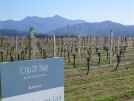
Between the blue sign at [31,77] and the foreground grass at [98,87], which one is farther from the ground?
the blue sign at [31,77]

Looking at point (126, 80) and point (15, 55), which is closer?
point (126, 80)

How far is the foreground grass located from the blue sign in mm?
6091

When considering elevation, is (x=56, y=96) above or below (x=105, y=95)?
above

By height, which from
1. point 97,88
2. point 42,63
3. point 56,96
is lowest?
point 97,88

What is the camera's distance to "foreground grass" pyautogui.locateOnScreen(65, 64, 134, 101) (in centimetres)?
1479

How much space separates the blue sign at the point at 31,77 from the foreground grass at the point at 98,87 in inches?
240

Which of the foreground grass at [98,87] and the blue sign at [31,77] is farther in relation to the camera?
the foreground grass at [98,87]

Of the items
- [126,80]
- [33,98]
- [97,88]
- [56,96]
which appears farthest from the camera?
[126,80]

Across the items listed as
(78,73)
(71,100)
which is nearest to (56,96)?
(71,100)

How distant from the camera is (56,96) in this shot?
8211 millimetres

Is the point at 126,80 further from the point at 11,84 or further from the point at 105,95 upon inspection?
the point at 11,84

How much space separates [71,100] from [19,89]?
695cm

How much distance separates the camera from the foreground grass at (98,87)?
14.8 meters

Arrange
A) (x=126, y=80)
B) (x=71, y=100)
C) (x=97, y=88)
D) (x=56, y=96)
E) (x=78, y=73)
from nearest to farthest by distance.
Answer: (x=56, y=96) → (x=71, y=100) → (x=97, y=88) → (x=126, y=80) → (x=78, y=73)
